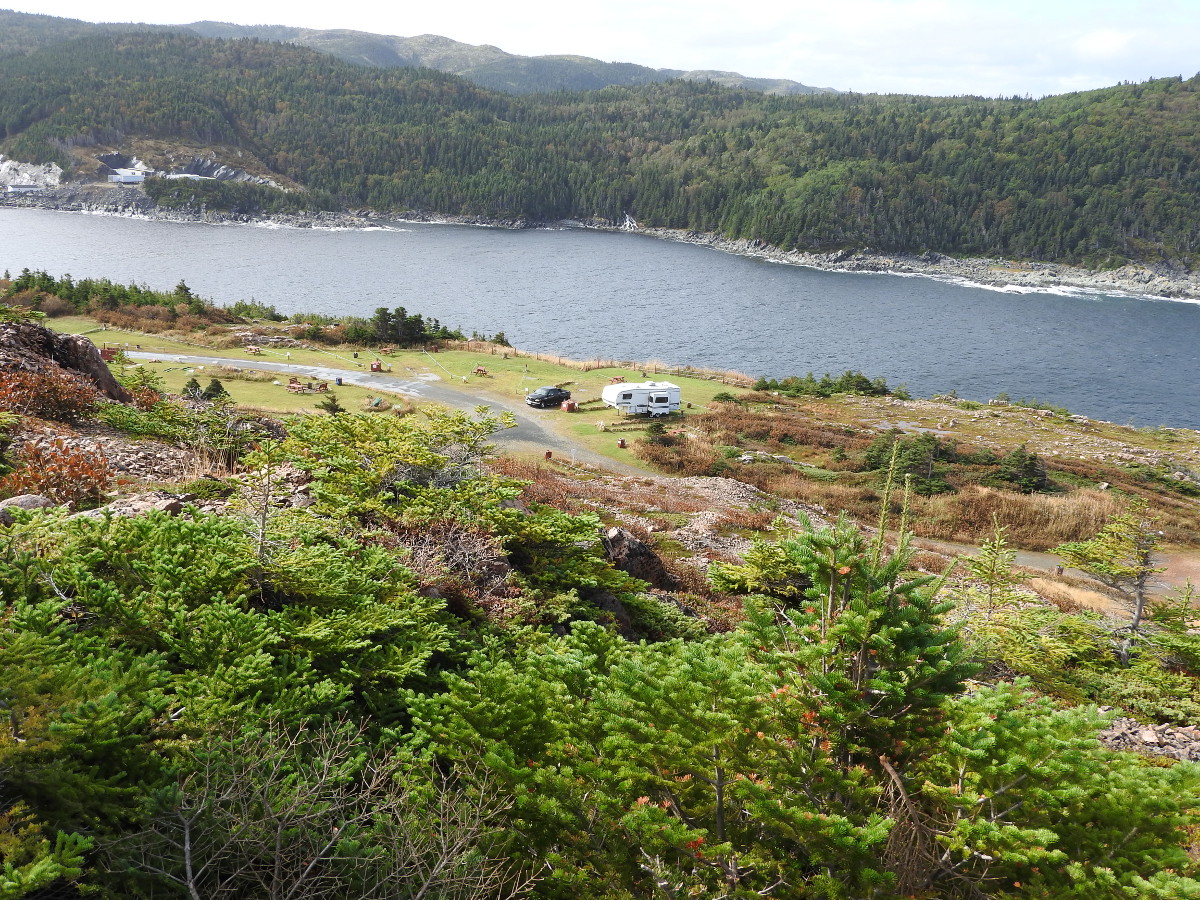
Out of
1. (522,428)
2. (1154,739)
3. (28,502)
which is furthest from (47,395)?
(1154,739)

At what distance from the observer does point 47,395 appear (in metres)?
16.2

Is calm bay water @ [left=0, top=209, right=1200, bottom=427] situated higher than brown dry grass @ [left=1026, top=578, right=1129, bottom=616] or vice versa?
calm bay water @ [left=0, top=209, right=1200, bottom=427]

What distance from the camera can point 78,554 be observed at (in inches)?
274

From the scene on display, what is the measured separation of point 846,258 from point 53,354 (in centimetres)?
16492

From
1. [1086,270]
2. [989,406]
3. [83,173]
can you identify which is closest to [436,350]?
[989,406]

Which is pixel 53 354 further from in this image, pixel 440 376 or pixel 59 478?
pixel 440 376

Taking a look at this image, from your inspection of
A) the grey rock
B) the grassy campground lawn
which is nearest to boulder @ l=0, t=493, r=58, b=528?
the grey rock

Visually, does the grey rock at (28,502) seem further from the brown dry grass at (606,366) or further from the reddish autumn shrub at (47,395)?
the brown dry grass at (606,366)

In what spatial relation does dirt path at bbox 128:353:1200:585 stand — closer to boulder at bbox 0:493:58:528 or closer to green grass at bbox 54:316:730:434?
green grass at bbox 54:316:730:434

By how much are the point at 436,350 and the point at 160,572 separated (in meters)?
48.8

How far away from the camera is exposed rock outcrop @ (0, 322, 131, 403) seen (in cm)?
1814

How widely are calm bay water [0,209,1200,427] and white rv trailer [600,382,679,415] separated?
29.1m

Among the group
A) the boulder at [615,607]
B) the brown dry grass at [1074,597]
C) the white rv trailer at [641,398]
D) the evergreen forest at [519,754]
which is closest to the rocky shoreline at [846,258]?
the white rv trailer at [641,398]

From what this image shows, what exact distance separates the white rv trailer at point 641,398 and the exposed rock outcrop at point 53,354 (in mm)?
25785
